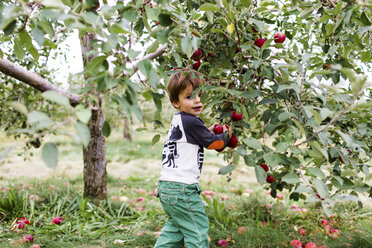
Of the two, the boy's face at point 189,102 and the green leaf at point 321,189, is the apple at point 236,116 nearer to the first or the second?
the boy's face at point 189,102

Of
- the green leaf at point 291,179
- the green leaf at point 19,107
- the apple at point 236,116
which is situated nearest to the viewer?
the green leaf at point 19,107

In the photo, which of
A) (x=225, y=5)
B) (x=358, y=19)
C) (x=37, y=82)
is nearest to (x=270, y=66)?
(x=225, y=5)

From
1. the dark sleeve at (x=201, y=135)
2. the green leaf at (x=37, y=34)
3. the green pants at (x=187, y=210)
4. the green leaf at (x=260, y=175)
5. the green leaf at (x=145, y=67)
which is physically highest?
the green leaf at (x=37, y=34)

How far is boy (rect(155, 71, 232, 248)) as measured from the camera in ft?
6.16

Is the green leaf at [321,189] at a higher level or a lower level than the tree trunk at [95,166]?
higher

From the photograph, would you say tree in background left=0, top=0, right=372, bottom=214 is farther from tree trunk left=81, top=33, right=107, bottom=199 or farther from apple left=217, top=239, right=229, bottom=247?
tree trunk left=81, top=33, right=107, bottom=199

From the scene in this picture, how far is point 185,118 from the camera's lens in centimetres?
195

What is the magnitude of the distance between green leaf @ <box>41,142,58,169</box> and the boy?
3.82 feet

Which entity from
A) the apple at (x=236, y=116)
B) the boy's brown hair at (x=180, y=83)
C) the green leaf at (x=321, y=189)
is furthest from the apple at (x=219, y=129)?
the green leaf at (x=321, y=189)

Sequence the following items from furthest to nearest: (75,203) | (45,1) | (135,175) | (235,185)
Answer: (135,175)
(235,185)
(75,203)
(45,1)

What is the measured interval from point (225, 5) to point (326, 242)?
2.27 meters

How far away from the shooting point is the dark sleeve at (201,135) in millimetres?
1854

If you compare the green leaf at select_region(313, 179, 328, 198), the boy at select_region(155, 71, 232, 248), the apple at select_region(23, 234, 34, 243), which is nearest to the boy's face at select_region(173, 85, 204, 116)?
the boy at select_region(155, 71, 232, 248)

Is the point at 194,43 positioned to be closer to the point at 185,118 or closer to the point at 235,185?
the point at 185,118
